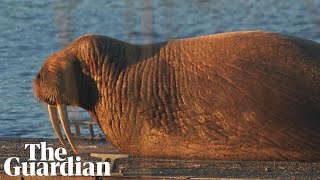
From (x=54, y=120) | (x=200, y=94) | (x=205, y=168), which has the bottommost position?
(x=205, y=168)

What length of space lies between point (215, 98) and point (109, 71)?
95cm

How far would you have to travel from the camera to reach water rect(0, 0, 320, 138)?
11914 millimetres

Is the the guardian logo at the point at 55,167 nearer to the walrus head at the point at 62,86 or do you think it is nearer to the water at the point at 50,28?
the walrus head at the point at 62,86

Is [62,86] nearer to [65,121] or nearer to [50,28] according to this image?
[65,121]

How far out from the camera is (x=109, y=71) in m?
8.31

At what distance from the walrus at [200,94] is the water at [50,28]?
33 cm

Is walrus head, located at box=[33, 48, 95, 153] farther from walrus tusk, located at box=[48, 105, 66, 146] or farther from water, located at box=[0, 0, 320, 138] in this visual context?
water, located at box=[0, 0, 320, 138]

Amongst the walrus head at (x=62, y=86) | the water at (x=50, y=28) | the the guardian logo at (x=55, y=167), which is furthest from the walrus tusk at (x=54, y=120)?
the water at (x=50, y=28)

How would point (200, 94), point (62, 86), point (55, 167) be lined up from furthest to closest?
point (62, 86) → point (200, 94) → point (55, 167)

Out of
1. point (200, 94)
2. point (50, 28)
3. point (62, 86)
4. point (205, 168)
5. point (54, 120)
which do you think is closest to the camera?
point (205, 168)

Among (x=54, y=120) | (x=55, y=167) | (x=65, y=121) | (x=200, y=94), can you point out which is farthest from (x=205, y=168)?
(x=54, y=120)

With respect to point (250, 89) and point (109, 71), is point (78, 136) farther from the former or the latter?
point (250, 89)

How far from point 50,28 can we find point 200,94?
45.1 feet

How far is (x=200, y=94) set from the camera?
791 centimetres
